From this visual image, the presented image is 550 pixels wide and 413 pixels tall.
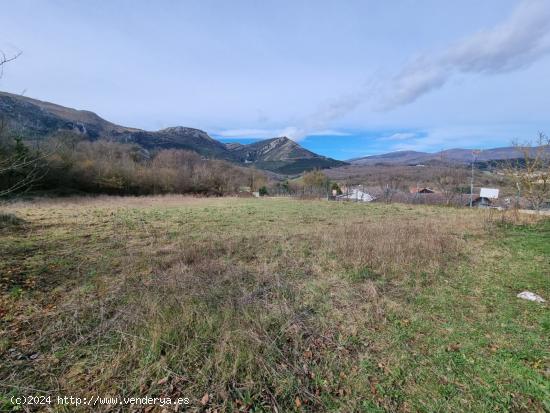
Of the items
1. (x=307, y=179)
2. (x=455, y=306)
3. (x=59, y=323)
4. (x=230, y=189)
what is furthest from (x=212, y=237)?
(x=307, y=179)

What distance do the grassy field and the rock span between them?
0.18m

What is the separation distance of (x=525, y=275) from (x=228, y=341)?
683 centimetres

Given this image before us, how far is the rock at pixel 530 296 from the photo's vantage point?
462 cm

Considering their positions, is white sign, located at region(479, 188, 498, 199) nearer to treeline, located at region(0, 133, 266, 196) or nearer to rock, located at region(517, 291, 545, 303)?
rock, located at region(517, 291, 545, 303)

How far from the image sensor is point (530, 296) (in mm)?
4742

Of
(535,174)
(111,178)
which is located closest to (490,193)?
(535,174)

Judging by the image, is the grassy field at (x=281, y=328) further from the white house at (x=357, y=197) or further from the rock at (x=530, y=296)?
the white house at (x=357, y=197)

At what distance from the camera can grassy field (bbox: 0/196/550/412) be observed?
2.66m

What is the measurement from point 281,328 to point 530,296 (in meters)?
4.75

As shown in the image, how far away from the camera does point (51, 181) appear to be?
3086cm

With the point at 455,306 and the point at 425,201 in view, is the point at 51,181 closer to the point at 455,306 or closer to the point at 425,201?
the point at 455,306

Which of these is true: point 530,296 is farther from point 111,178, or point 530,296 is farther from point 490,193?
point 111,178

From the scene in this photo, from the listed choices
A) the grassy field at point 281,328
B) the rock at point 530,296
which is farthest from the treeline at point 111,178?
the rock at point 530,296

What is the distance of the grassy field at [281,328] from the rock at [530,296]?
18 cm
